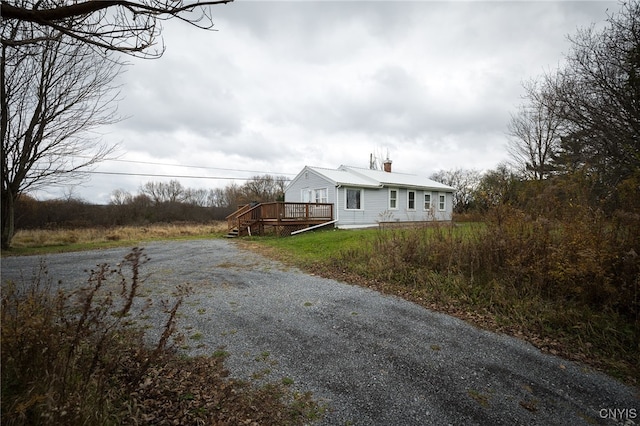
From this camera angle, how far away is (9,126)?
10555 mm

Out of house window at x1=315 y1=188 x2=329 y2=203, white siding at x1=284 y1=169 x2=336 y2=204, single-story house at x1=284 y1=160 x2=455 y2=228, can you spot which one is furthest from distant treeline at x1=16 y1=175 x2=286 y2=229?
house window at x1=315 y1=188 x2=329 y2=203

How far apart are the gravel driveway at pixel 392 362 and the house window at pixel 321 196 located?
38.7ft

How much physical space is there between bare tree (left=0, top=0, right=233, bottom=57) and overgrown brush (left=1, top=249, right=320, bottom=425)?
1.76 metres

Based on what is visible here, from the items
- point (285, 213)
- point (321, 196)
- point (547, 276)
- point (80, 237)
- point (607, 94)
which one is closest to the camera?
point (547, 276)

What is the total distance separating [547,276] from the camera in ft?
15.3

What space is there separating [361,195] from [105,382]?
1614 cm

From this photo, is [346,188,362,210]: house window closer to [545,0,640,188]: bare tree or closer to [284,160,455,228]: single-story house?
[284,160,455,228]: single-story house

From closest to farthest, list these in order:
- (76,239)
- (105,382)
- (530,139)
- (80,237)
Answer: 1. (105,382)
2. (76,239)
3. (80,237)
4. (530,139)

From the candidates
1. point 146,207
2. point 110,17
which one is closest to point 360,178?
point 110,17

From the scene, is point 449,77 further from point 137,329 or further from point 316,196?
point 137,329

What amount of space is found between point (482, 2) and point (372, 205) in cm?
1151

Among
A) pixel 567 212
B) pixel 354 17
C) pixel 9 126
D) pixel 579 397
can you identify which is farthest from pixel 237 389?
pixel 9 126

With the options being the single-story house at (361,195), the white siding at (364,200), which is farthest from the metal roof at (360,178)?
the white siding at (364,200)

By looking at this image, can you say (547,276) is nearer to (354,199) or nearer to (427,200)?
(354,199)
